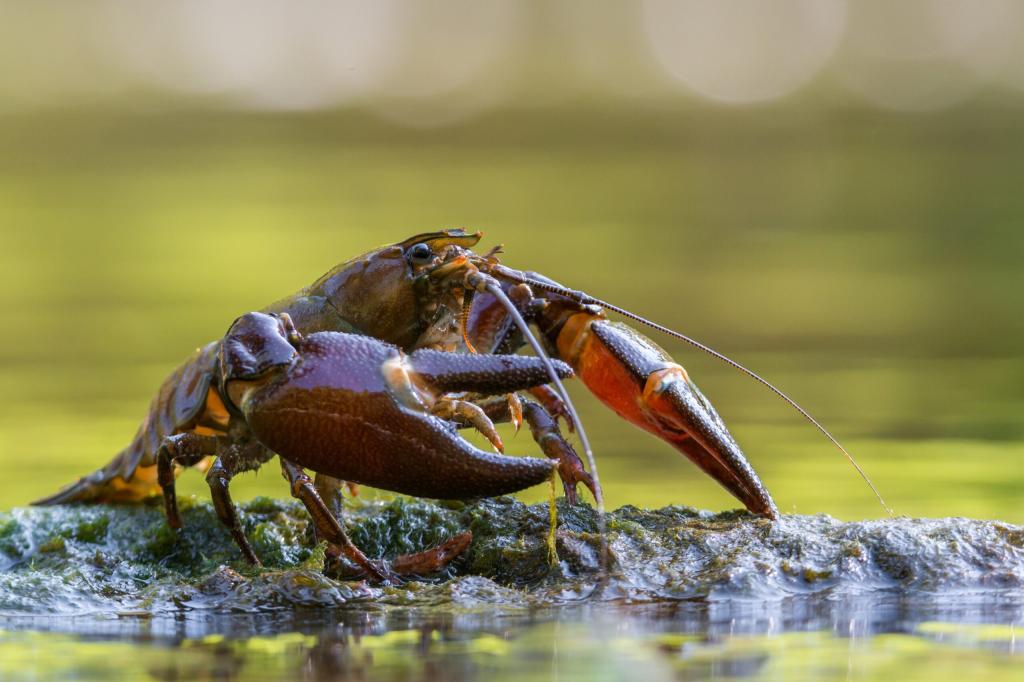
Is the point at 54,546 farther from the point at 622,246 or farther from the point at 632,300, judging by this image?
the point at 622,246

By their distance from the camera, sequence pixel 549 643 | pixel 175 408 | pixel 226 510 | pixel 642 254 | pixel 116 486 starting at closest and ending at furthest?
pixel 549 643, pixel 226 510, pixel 175 408, pixel 116 486, pixel 642 254

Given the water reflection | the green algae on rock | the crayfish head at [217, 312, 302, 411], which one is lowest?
the water reflection

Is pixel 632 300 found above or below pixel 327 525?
above

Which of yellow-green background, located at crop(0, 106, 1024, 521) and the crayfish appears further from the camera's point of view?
yellow-green background, located at crop(0, 106, 1024, 521)

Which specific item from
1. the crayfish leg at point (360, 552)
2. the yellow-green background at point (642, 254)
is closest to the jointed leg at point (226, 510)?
the crayfish leg at point (360, 552)

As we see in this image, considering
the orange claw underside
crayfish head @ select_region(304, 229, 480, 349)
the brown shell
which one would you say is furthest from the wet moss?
the orange claw underside

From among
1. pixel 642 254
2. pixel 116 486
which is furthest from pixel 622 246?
pixel 116 486

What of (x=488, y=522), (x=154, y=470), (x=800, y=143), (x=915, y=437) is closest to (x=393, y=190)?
(x=800, y=143)

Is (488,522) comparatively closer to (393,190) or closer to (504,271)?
(504,271)

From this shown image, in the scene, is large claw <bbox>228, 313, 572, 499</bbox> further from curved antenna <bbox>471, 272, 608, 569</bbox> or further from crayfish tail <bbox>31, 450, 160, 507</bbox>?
crayfish tail <bbox>31, 450, 160, 507</bbox>
